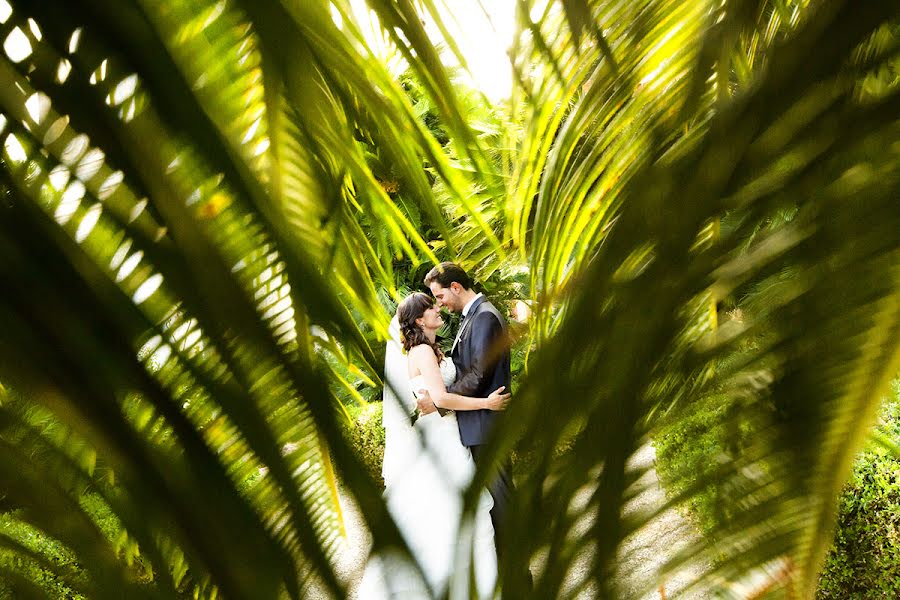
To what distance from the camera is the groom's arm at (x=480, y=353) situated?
432 mm

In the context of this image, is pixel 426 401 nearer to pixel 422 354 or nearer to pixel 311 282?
pixel 422 354

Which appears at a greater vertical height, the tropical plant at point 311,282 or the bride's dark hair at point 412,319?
the tropical plant at point 311,282

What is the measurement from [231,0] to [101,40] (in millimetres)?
54

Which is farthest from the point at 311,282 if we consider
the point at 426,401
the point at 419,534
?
the point at 426,401

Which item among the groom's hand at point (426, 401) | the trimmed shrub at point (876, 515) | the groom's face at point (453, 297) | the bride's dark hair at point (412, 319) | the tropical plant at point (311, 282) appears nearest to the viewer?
the tropical plant at point (311, 282)

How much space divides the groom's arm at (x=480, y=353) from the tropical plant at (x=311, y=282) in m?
0.07

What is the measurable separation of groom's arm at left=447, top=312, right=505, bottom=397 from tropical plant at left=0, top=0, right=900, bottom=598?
7 cm

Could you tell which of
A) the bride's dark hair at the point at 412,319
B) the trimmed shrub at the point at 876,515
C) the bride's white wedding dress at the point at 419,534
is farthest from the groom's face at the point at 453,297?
the bride's white wedding dress at the point at 419,534

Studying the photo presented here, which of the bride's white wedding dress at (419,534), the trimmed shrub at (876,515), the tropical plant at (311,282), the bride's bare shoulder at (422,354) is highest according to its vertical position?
the tropical plant at (311,282)

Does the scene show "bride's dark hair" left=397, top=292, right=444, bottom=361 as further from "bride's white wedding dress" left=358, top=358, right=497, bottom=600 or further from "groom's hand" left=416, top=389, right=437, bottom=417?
"bride's white wedding dress" left=358, top=358, right=497, bottom=600

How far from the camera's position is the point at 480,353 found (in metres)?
0.71

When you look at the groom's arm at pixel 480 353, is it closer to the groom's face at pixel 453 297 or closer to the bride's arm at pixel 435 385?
the bride's arm at pixel 435 385

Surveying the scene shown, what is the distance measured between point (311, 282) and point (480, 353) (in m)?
0.40

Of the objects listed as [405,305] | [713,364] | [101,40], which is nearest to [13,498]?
[101,40]
